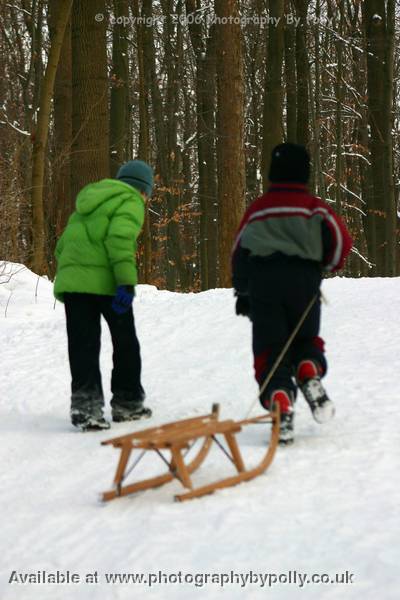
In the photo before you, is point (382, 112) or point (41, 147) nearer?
point (41, 147)

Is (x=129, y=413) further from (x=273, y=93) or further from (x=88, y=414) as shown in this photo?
(x=273, y=93)

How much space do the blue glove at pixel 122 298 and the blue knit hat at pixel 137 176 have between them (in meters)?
0.80

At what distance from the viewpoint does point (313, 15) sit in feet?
76.7

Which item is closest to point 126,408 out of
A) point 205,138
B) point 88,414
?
point 88,414

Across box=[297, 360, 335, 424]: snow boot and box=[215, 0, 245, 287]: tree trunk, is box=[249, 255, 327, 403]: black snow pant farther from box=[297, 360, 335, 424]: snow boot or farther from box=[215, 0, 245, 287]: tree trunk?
box=[215, 0, 245, 287]: tree trunk

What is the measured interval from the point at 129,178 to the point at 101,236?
0.52m

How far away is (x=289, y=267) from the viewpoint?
4844 mm

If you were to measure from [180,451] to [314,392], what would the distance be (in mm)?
1306

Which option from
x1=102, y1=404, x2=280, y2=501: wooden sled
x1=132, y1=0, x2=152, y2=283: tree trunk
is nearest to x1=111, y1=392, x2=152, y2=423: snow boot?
x1=102, y1=404, x2=280, y2=501: wooden sled

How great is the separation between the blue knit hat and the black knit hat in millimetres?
Result: 1164

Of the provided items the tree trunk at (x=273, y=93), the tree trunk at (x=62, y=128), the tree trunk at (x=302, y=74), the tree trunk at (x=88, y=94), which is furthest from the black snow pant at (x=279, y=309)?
the tree trunk at (x=302, y=74)

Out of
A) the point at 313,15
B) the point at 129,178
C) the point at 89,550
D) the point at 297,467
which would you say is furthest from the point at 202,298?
the point at 313,15

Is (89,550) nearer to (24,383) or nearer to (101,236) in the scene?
(101,236)

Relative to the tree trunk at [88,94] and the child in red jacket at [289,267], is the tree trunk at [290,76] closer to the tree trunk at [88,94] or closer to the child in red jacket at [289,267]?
the tree trunk at [88,94]
